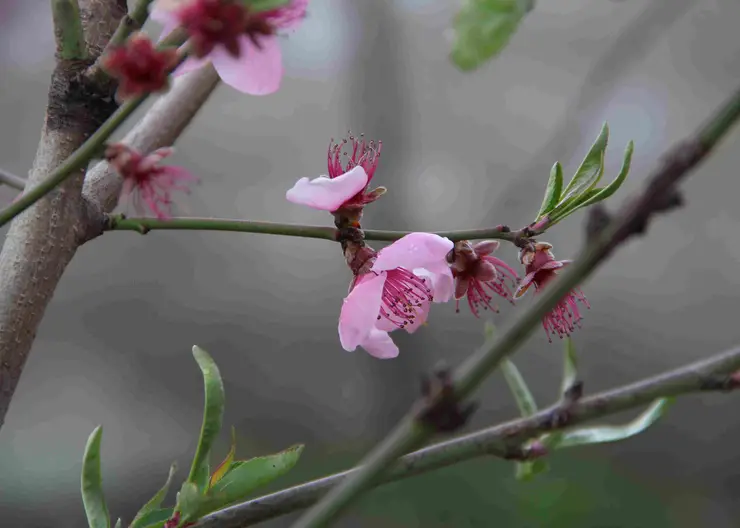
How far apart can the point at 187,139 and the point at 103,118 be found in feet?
4.28

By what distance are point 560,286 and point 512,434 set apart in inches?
4.3

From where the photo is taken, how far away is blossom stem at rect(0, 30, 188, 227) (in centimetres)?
19

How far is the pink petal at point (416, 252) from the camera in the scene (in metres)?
0.29

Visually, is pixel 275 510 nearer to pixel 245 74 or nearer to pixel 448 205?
pixel 245 74

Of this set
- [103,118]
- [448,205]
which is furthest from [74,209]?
[448,205]

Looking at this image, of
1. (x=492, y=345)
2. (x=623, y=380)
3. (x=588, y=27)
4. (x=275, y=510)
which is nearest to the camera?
(x=492, y=345)

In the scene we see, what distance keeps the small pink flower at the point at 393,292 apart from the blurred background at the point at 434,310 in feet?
3.63

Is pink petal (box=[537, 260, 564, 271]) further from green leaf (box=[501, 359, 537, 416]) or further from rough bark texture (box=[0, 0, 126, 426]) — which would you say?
rough bark texture (box=[0, 0, 126, 426])

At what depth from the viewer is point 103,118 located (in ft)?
0.95

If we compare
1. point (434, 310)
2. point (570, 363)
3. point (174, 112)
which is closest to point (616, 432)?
point (570, 363)

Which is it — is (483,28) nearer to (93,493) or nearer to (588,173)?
(588,173)

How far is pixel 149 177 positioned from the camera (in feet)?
0.78

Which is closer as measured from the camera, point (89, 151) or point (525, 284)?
point (89, 151)

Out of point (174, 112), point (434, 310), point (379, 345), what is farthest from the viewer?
point (434, 310)
